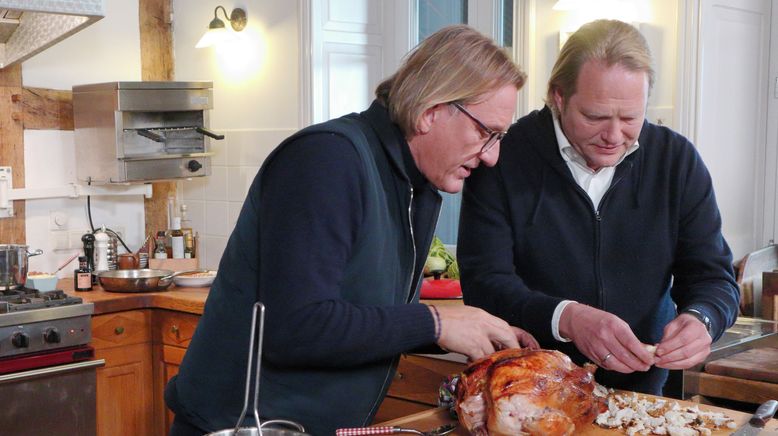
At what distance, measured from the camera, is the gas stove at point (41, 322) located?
330 centimetres

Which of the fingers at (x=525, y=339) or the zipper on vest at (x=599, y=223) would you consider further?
the zipper on vest at (x=599, y=223)

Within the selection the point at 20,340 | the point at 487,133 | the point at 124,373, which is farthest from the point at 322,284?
the point at 124,373

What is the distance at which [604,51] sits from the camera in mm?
1882

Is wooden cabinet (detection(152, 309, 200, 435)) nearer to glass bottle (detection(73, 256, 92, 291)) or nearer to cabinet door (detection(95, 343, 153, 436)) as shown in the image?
cabinet door (detection(95, 343, 153, 436))

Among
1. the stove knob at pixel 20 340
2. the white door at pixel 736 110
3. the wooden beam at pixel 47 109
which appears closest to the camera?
the stove knob at pixel 20 340

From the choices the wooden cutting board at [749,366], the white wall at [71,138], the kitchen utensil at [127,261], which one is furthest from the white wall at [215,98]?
the wooden cutting board at [749,366]

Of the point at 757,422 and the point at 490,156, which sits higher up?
the point at 490,156

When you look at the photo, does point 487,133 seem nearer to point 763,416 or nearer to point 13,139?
point 763,416

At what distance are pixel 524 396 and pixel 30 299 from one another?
240 centimetres

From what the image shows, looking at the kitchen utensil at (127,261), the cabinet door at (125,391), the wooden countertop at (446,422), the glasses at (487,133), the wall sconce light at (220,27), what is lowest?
the cabinet door at (125,391)

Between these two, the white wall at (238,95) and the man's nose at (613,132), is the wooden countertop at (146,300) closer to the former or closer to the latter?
the white wall at (238,95)

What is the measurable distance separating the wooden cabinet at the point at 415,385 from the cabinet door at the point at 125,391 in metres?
1.23

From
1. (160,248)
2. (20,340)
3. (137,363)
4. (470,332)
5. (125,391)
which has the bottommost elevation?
(125,391)

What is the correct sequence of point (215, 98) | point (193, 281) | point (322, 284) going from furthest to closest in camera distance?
point (215, 98), point (193, 281), point (322, 284)
